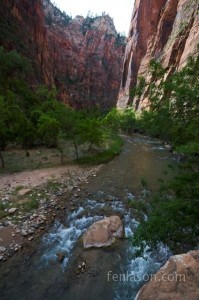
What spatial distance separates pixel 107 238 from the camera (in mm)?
8078

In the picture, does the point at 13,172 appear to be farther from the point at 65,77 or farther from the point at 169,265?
the point at 65,77

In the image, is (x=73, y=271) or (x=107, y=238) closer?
(x=73, y=271)

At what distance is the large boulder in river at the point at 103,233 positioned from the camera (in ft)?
25.9

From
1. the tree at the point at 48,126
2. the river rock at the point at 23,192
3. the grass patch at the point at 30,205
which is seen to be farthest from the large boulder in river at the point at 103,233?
the tree at the point at 48,126

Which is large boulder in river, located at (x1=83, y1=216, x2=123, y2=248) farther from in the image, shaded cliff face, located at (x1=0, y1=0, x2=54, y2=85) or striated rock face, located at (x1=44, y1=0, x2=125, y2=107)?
striated rock face, located at (x1=44, y1=0, x2=125, y2=107)

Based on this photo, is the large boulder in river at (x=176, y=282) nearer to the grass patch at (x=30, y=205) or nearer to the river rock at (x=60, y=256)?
the river rock at (x=60, y=256)

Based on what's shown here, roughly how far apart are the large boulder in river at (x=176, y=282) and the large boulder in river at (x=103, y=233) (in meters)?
3.07

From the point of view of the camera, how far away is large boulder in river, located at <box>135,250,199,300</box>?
14.7 ft

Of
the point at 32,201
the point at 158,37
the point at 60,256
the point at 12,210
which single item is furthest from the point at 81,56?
the point at 60,256

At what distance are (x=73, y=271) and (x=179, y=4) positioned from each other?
69.3 m

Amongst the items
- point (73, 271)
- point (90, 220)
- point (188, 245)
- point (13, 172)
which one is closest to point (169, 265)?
point (188, 245)

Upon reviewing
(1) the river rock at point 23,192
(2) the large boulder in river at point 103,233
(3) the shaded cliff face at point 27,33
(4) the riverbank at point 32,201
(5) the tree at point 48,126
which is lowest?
(4) the riverbank at point 32,201

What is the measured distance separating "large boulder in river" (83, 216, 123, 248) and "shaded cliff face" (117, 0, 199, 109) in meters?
42.5

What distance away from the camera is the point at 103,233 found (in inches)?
324
